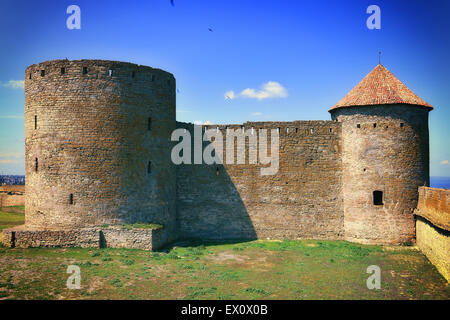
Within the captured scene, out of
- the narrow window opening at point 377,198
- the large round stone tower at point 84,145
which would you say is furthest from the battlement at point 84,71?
the narrow window opening at point 377,198

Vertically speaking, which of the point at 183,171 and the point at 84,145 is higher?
the point at 84,145

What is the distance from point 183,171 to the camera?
59.2 feet

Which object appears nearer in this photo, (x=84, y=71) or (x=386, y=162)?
(x=84, y=71)

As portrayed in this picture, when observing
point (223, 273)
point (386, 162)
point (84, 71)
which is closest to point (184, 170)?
point (84, 71)

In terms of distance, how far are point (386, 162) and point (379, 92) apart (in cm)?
345

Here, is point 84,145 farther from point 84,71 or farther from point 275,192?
point 275,192

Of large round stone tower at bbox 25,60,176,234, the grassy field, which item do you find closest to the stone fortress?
large round stone tower at bbox 25,60,176,234

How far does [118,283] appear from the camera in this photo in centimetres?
1078

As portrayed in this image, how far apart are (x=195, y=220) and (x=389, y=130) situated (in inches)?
414

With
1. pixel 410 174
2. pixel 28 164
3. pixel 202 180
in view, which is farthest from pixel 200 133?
pixel 410 174

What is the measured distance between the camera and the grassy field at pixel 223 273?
33.4 ft

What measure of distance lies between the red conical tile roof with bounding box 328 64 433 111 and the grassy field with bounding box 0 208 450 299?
6843 millimetres

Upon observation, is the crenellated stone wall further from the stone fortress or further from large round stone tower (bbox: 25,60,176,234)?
large round stone tower (bbox: 25,60,176,234)

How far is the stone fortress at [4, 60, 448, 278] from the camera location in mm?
14688
